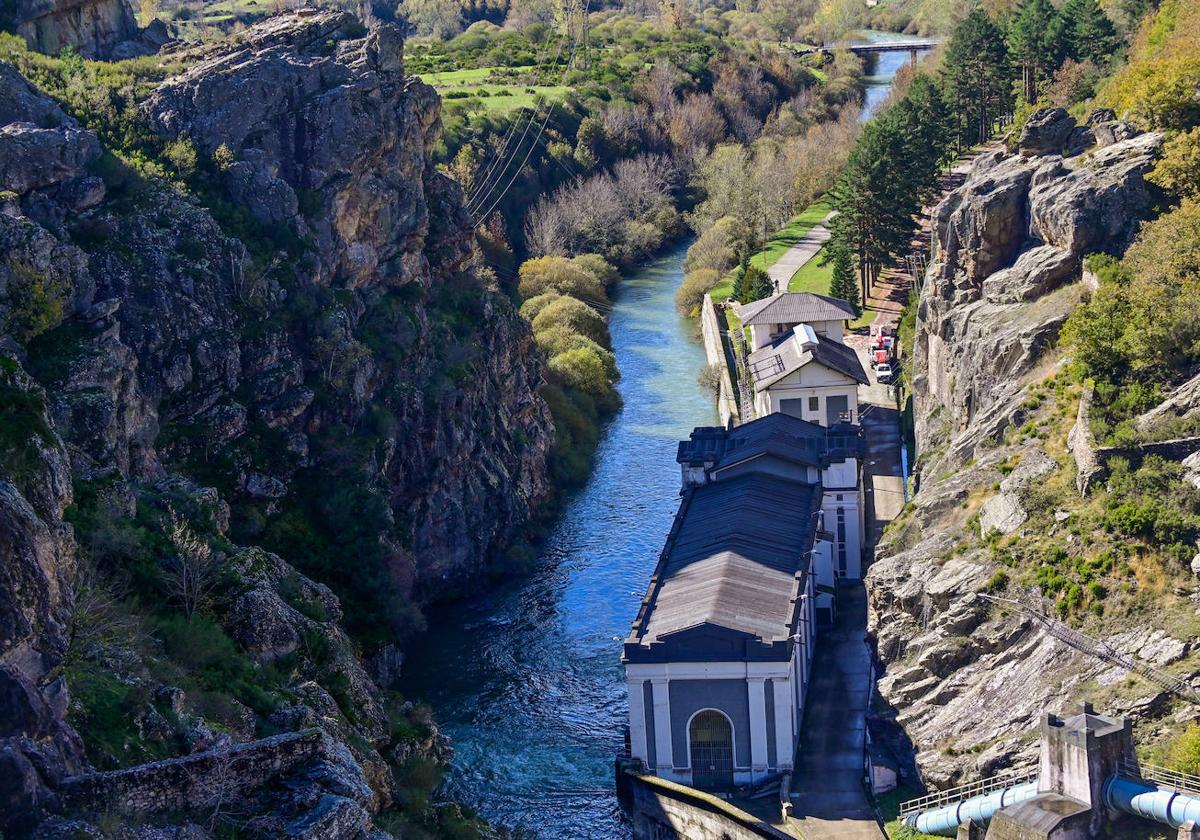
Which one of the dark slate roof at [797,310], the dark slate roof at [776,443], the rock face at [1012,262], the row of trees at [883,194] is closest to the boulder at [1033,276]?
the rock face at [1012,262]

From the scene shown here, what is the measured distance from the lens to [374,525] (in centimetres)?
6481

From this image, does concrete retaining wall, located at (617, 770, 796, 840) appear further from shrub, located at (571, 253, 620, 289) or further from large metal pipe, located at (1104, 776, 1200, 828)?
shrub, located at (571, 253, 620, 289)

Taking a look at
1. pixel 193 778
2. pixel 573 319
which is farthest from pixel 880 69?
pixel 193 778

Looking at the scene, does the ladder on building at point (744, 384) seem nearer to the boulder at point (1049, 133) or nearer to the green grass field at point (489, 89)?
the boulder at point (1049, 133)

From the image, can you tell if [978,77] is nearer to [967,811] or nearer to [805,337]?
[805,337]

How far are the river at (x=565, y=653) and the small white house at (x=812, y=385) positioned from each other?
704cm

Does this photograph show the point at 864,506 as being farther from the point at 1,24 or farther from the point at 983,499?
the point at 1,24

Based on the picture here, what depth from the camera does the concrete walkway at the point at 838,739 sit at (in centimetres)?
4678

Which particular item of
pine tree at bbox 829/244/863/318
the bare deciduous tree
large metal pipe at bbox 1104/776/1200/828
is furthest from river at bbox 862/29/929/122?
large metal pipe at bbox 1104/776/1200/828

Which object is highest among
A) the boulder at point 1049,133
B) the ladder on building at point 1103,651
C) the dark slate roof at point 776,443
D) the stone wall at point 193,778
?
the boulder at point 1049,133

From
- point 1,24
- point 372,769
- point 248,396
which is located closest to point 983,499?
point 372,769

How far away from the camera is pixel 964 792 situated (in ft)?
147

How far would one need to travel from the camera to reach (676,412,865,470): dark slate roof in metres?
63.0

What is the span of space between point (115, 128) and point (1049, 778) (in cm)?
4753
